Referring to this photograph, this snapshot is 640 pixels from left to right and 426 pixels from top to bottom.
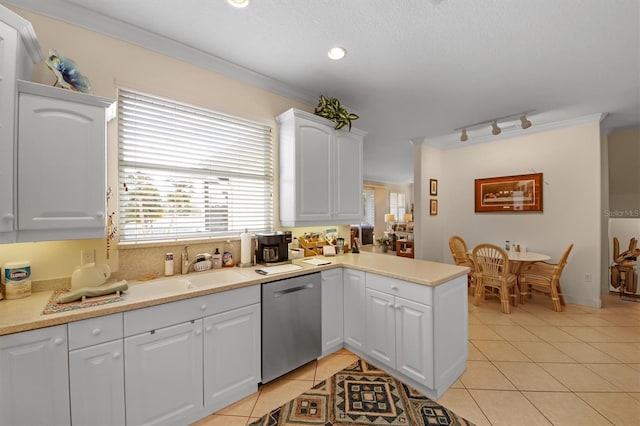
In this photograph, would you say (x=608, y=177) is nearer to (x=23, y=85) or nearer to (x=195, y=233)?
(x=195, y=233)

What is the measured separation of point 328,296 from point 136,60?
2.49m

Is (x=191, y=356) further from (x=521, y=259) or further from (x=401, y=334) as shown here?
(x=521, y=259)

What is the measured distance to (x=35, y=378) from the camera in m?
1.19

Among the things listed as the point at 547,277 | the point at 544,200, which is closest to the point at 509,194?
the point at 544,200

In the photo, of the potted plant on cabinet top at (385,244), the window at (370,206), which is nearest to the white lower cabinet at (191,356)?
the potted plant on cabinet top at (385,244)

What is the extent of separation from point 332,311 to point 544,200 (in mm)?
3979

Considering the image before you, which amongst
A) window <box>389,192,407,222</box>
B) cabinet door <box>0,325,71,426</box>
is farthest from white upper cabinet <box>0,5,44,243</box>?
window <box>389,192,407,222</box>

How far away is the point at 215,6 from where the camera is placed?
5.54ft

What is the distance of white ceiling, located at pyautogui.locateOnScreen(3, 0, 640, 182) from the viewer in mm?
1707

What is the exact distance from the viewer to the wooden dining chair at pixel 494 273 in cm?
346

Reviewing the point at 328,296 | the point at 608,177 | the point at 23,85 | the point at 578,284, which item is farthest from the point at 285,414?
the point at 608,177

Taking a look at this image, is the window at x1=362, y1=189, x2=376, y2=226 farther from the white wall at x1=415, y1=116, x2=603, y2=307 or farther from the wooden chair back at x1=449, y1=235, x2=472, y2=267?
the wooden chair back at x1=449, y1=235, x2=472, y2=267

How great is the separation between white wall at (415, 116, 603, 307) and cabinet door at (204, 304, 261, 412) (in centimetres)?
368

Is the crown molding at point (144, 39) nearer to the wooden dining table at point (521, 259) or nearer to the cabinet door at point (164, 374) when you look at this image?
the cabinet door at point (164, 374)
